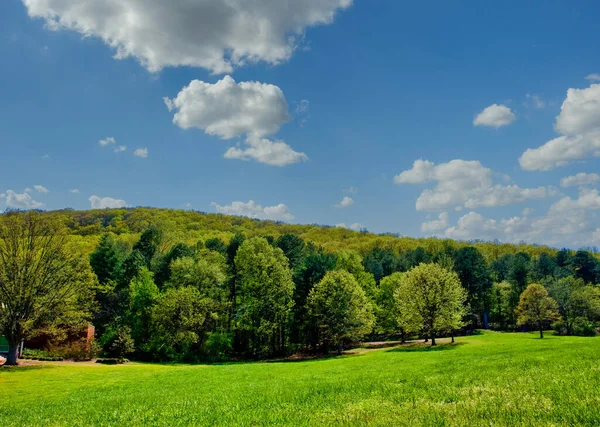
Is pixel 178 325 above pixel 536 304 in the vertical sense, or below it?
below

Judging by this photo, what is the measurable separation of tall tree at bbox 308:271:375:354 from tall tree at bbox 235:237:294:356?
5.90m

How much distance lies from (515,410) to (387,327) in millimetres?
66709

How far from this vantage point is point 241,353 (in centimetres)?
6581

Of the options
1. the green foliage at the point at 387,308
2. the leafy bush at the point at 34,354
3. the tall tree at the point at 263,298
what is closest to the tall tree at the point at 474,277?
the green foliage at the point at 387,308

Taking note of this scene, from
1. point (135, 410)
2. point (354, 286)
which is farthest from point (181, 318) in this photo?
point (135, 410)

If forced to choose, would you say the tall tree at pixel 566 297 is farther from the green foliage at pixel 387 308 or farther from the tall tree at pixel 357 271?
the tall tree at pixel 357 271

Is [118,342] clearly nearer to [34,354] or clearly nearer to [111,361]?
[111,361]

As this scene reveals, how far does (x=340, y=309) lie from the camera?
57.5 metres

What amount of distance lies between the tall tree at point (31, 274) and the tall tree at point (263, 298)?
991 inches

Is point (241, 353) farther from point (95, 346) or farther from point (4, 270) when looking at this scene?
point (4, 270)

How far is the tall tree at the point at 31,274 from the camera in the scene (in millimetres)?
40969

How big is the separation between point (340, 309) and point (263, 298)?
1325 centimetres

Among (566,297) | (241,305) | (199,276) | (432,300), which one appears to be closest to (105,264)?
(199,276)

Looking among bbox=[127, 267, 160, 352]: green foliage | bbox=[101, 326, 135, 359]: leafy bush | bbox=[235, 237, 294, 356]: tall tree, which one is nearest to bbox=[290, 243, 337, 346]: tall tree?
bbox=[235, 237, 294, 356]: tall tree
